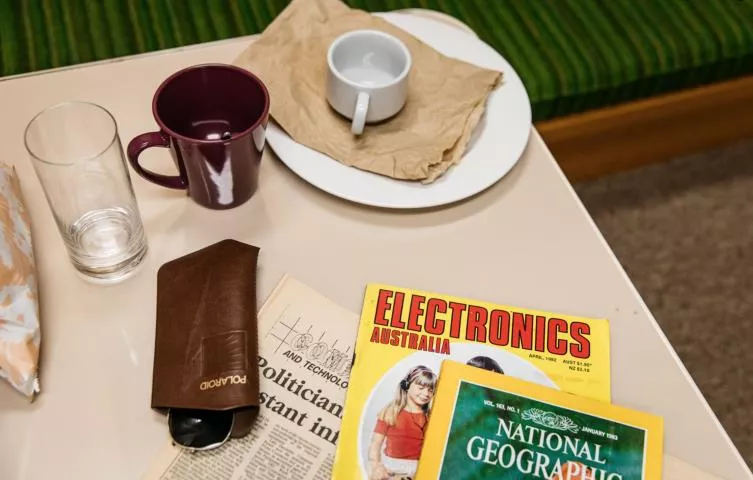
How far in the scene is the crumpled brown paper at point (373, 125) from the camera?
0.80m

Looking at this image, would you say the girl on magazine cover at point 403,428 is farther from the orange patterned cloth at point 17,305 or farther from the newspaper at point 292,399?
the orange patterned cloth at point 17,305

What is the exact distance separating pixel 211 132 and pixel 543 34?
0.68m

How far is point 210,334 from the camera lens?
64 cm

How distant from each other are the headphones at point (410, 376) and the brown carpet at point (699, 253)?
0.93m

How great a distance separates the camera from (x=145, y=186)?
781 millimetres

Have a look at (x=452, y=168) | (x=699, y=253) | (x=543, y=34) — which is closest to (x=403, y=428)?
(x=452, y=168)

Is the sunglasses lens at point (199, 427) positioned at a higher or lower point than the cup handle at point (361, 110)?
lower

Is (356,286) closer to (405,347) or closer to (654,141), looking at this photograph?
(405,347)

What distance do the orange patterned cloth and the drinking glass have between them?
0.04 m

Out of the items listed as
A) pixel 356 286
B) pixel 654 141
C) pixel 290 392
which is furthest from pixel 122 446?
pixel 654 141

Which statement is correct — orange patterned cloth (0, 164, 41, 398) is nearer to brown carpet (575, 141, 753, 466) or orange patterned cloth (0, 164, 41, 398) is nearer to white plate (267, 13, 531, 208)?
white plate (267, 13, 531, 208)

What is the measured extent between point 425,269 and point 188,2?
0.72 meters

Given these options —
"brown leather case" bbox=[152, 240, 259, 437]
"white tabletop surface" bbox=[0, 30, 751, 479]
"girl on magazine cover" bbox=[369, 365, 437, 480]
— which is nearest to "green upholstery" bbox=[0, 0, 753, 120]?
"white tabletop surface" bbox=[0, 30, 751, 479]

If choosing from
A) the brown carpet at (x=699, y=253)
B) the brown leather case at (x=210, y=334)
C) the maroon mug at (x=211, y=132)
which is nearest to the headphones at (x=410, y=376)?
the brown leather case at (x=210, y=334)
